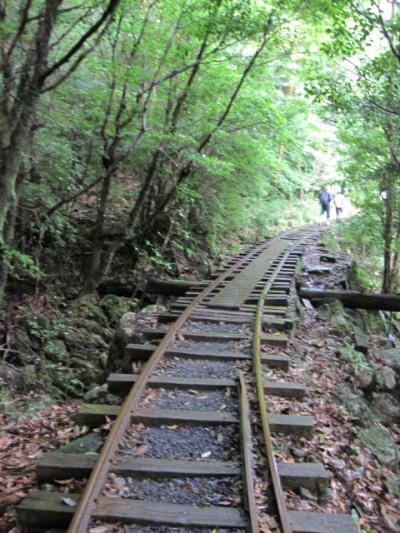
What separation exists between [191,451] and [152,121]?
25.9ft

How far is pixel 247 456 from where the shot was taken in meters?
3.91

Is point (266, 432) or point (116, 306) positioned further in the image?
point (116, 306)

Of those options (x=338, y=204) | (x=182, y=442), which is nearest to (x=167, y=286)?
(x=182, y=442)

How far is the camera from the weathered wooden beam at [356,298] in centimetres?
1060

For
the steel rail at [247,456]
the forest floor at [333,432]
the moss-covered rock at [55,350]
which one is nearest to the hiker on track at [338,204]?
the forest floor at [333,432]

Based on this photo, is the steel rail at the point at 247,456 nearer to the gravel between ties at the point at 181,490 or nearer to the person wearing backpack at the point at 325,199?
the gravel between ties at the point at 181,490

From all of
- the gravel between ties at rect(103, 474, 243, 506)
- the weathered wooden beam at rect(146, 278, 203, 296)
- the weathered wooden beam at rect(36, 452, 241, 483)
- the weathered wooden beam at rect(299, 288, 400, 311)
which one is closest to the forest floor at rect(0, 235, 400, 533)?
the weathered wooden beam at rect(36, 452, 241, 483)

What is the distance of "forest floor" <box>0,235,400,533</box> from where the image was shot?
13.9 feet

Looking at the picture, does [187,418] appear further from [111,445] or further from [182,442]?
[111,445]

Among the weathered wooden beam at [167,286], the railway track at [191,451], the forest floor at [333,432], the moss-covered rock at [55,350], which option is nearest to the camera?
the railway track at [191,451]

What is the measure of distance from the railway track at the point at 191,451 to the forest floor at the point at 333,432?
0.64 feet

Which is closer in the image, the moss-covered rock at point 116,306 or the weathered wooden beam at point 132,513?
the weathered wooden beam at point 132,513

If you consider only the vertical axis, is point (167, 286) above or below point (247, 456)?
above

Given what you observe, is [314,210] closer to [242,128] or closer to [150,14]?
[242,128]
